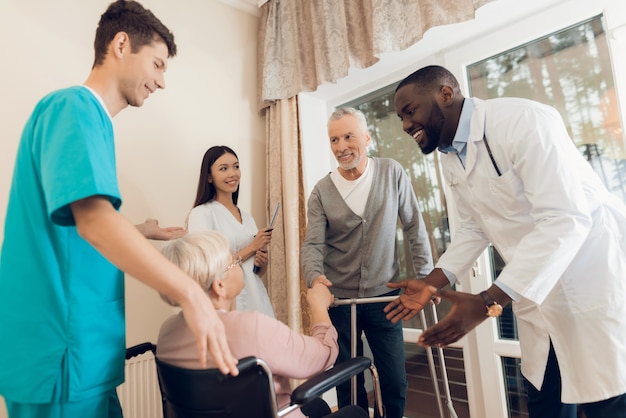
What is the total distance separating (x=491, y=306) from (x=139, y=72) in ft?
3.64

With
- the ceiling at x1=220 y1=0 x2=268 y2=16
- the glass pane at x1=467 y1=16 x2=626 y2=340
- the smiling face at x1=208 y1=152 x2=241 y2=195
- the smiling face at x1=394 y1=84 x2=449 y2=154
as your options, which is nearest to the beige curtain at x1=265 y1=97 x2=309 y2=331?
the smiling face at x1=208 y1=152 x2=241 y2=195

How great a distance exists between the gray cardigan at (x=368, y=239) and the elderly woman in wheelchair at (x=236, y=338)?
0.63 m

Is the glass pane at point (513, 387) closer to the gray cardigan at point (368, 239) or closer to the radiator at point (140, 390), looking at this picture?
the gray cardigan at point (368, 239)

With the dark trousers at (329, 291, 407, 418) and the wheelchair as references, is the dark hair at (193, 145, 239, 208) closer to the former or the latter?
the dark trousers at (329, 291, 407, 418)

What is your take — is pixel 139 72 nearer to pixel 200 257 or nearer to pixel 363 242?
pixel 200 257

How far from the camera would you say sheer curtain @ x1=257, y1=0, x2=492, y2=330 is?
212cm

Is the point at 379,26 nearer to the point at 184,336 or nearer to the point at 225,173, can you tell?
the point at 225,173

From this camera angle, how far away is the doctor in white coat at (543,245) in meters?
0.99

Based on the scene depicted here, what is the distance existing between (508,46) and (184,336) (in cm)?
194

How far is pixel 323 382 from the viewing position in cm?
96

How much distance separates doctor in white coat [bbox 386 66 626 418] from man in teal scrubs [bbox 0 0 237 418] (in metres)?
0.75

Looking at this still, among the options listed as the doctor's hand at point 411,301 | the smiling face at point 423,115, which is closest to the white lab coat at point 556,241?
the smiling face at point 423,115

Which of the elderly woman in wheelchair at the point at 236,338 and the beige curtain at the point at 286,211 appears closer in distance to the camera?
the elderly woman in wheelchair at the point at 236,338

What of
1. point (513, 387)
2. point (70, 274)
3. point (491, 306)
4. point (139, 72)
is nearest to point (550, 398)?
point (491, 306)
